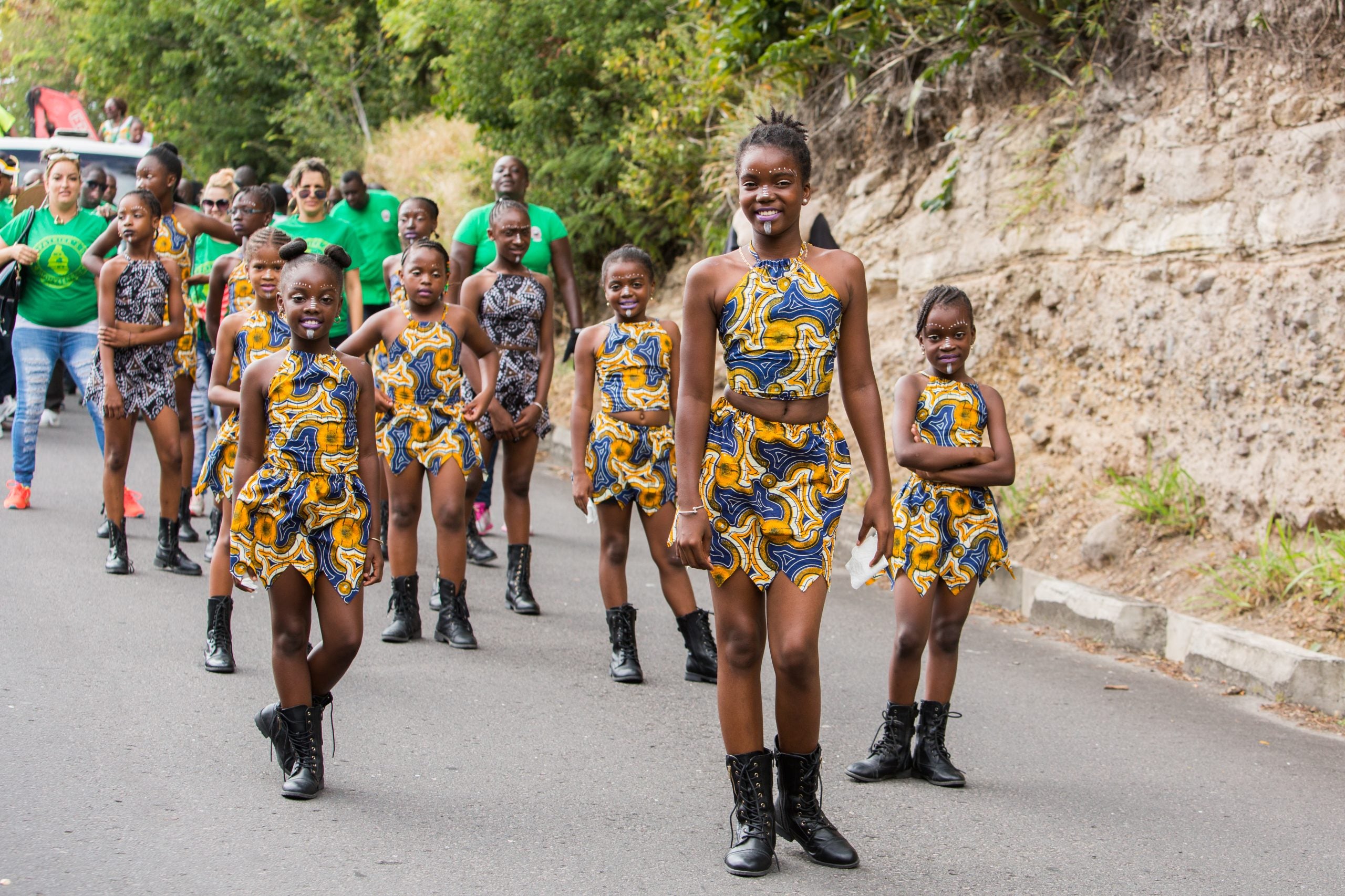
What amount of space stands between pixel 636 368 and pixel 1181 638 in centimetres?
293

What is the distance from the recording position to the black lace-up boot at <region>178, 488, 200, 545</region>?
8.56m


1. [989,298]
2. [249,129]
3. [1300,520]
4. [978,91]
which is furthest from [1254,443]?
[249,129]

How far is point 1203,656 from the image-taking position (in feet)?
21.4

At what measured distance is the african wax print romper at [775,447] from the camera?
4031 mm

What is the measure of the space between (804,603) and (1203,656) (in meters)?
3.29

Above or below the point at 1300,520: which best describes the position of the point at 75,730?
below

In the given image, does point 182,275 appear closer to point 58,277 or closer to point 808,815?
point 58,277

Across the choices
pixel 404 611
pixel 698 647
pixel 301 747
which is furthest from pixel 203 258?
pixel 301 747

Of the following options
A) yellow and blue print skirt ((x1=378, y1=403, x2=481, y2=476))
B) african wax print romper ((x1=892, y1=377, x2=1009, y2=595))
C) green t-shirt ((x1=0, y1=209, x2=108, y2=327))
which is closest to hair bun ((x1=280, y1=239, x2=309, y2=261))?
yellow and blue print skirt ((x1=378, y1=403, x2=481, y2=476))

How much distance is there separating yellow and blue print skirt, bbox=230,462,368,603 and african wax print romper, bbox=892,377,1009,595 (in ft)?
6.09

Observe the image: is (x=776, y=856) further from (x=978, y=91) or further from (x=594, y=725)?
(x=978, y=91)

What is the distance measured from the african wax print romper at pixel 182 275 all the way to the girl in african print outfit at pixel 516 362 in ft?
5.50

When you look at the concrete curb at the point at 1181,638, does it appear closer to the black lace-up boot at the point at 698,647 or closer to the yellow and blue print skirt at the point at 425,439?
the black lace-up boot at the point at 698,647

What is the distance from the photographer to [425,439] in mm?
6512
